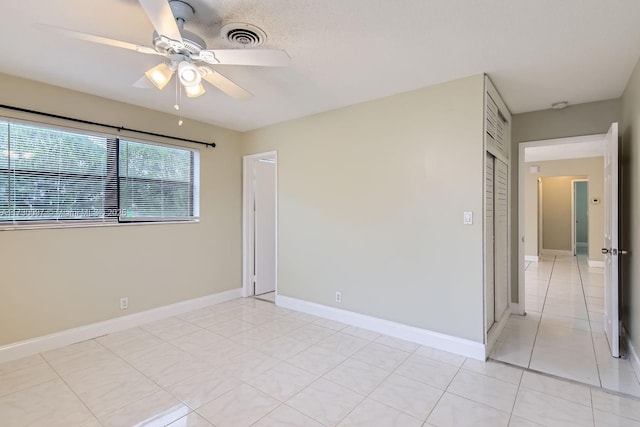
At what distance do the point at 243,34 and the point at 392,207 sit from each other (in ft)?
6.78

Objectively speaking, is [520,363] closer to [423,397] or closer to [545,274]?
[423,397]

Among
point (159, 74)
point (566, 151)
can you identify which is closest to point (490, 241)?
point (159, 74)

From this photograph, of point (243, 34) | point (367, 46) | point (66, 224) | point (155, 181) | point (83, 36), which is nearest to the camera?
point (83, 36)

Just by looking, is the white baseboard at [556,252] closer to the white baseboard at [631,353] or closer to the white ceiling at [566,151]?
the white ceiling at [566,151]

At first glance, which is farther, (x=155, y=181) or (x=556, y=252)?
(x=556, y=252)

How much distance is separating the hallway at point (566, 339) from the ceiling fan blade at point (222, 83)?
10.2 feet

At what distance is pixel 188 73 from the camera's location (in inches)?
73.9

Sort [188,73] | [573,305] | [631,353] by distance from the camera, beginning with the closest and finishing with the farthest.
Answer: [188,73], [631,353], [573,305]

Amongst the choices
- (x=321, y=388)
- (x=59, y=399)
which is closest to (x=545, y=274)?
(x=321, y=388)

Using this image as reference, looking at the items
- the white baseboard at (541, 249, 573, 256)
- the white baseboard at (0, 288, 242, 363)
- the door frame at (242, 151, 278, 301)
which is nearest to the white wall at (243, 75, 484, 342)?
the door frame at (242, 151, 278, 301)

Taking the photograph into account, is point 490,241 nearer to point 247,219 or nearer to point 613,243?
point 613,243

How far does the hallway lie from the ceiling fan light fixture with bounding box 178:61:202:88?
3.27m

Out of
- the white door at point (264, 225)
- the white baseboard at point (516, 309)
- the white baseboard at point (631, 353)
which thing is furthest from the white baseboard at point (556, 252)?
the white door at point (264, 225)

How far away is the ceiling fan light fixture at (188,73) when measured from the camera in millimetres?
1860
